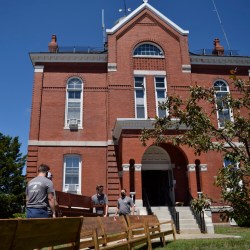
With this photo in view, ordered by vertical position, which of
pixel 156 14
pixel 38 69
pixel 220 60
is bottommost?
pixel 38 69

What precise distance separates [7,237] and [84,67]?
19.6 m

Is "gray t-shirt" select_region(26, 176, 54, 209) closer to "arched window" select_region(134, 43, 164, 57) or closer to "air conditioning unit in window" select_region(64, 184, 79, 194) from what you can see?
"air conditioning unit in window" select_region(64, 184, 79, 194)

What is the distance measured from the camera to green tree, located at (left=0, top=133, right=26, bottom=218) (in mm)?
17859

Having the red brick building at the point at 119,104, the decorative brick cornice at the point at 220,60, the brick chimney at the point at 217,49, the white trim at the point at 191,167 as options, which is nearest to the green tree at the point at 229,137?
the white trim at the point at 191,167

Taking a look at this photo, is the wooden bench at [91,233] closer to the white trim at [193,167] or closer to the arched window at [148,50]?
the white trim at [193,167]

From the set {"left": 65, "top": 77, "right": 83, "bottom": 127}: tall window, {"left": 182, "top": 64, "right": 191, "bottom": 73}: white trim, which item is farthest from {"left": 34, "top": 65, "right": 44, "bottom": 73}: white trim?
{"left": 182, "top": 64, "right": 191, "bottom": 73}: white trim

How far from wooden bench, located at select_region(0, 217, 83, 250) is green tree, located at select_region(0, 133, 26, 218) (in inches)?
568

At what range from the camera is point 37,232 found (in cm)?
365

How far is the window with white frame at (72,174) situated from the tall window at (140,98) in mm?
4710

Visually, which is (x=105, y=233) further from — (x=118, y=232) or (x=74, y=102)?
(x=74, y=102)

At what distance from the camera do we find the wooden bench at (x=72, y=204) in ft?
41.0

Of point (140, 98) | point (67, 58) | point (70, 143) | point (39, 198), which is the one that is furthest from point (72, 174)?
point (39, 198)

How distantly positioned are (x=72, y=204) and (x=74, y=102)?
918 centimetres

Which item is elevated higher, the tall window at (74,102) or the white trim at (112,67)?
the white trim at (112,67)
